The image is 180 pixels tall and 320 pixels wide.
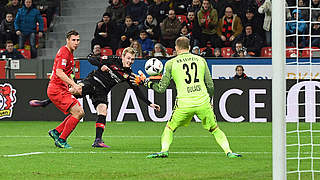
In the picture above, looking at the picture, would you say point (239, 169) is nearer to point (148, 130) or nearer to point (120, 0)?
point (148, 130)

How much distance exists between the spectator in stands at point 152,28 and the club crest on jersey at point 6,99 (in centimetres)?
489

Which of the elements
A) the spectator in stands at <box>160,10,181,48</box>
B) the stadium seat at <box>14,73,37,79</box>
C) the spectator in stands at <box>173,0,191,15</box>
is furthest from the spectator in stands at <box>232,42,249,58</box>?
the stadium seat at <box>14,73,37,79</box>

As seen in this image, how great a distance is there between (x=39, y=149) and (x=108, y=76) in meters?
1.65

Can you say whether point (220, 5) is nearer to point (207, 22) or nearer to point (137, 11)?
point (207, 22)

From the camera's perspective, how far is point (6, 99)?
689 inches

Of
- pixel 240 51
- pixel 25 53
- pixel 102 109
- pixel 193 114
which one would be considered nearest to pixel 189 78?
pixel 193 114

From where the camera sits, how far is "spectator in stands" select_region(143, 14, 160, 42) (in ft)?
68.0

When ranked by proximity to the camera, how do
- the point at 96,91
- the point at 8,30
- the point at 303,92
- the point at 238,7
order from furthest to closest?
the point at 8,30
the point at 238,7
the point at 303,92
the point at 96,91

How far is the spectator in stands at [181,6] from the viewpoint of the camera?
21.3 metres

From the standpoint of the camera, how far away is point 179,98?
366 inches

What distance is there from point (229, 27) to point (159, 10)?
235cm

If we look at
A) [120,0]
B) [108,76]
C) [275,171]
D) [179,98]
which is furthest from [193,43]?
[275,171]

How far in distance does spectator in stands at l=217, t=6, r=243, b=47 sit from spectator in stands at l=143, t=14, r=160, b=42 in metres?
1.95

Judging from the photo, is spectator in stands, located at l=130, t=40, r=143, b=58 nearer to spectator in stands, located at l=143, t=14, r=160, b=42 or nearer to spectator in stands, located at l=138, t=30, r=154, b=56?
spectator in stands, located at l=138, t=30, r=154, b=56
